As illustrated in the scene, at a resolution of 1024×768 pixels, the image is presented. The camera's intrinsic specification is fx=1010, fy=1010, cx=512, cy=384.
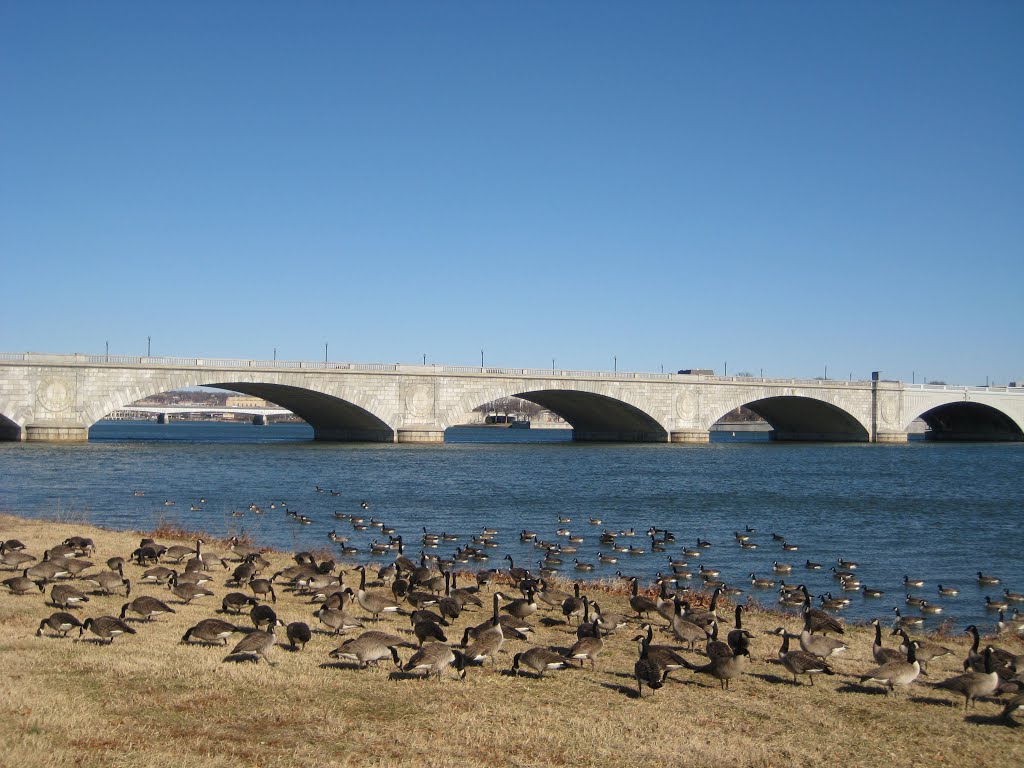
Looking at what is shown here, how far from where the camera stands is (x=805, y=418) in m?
116

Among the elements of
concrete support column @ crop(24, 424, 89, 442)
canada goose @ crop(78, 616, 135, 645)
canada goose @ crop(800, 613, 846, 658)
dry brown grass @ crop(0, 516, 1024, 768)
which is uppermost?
concrete support column @ crop(24, 424, 89, 442)

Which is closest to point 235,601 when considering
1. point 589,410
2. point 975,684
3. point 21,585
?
point 21,585

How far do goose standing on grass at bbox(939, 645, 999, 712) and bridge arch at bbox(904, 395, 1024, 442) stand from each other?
10364 cm

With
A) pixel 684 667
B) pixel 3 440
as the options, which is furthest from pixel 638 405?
pixel 684 667

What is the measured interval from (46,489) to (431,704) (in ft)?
125

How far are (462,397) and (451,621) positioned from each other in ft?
228

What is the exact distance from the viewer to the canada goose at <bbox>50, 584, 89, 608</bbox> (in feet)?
56.1

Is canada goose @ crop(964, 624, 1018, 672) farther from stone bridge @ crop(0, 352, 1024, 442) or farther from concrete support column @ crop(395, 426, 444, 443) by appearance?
concrete support column @ crop(395, 426, 444, 443)

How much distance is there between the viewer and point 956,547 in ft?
116

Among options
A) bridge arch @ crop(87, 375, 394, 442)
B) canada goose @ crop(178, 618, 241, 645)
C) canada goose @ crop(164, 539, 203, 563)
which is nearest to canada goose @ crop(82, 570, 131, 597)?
canada goose @ crop(178, 618, 241, 645)

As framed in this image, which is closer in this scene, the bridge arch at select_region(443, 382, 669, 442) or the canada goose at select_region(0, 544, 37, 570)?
the canada goose at select_region(0, 544, 37, 570)

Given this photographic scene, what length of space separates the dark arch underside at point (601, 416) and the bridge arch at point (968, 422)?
A: 3148 cm

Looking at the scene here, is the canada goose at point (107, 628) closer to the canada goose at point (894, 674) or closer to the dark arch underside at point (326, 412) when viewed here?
the canada goose at point (894, 674)

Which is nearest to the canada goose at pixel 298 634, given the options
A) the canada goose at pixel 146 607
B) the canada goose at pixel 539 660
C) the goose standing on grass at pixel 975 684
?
the canada goose at pixel 146 607
